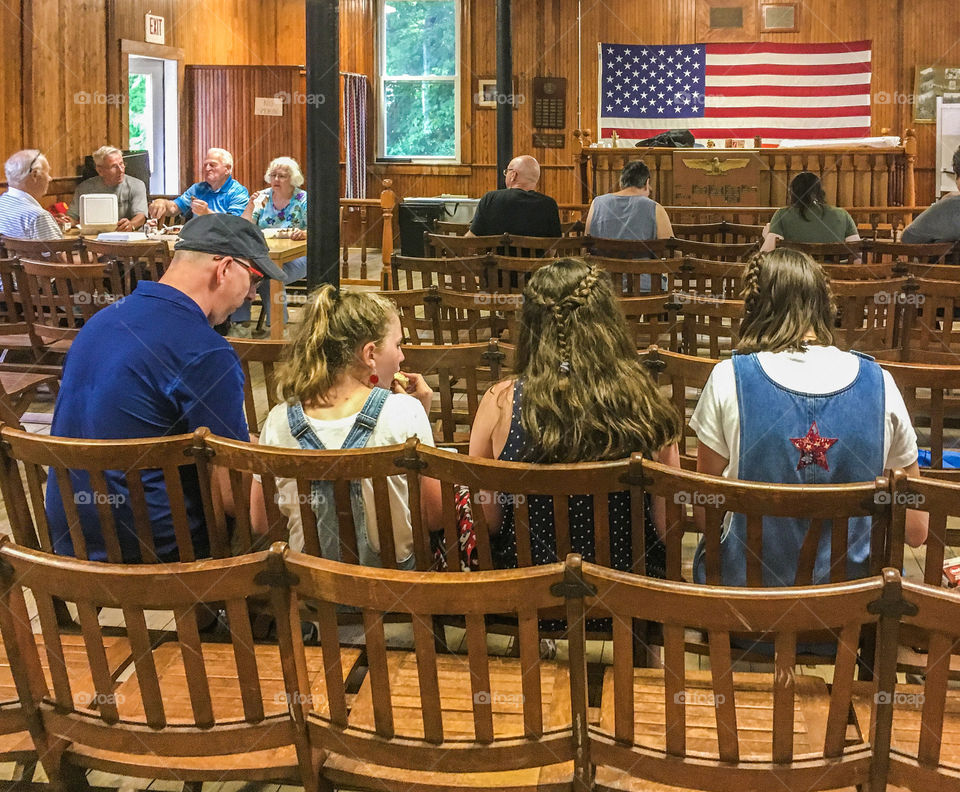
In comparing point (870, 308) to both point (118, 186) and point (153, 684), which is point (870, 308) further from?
point (118, 186)

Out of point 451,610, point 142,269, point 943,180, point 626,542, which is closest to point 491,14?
point 943,180

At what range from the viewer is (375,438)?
2518mm

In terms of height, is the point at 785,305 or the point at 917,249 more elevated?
the point at 917,249

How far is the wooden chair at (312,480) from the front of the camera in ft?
7.09

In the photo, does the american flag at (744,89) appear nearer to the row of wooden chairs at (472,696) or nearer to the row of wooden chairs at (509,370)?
the row of wooden chairs at (509,370)

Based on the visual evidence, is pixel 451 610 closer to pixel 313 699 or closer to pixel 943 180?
pixel 313 699

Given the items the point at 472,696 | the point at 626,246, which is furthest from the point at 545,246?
the point at 472,696

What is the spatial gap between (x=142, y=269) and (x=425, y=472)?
167 inches

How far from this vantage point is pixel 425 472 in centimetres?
218

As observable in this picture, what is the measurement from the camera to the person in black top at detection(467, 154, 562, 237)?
7062mm

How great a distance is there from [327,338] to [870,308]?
2.93 meters

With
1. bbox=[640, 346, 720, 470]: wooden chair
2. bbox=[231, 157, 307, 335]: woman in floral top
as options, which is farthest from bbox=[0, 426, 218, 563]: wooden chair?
bbox=[231, 157, 307, 335]: woman in floral top

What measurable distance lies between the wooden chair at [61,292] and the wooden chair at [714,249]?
9.34 ft

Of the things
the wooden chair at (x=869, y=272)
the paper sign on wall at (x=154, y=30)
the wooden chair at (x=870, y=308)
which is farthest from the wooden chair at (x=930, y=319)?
the paper sign on wall at (x=154, y=30)
